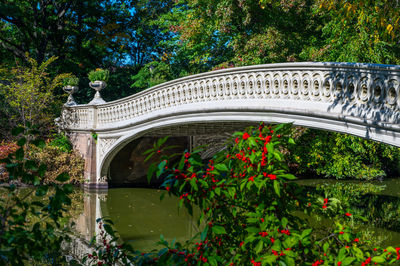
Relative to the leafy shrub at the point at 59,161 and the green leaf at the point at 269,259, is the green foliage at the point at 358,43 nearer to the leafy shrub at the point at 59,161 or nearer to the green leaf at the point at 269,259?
the leafy shrub at the point at 59,161

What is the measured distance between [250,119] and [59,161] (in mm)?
7227

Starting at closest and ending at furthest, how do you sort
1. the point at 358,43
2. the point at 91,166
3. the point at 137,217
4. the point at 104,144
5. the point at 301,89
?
1. the point at 301,89
2. the point at 137,217
3. the point at 358,43
4. the point at 104,144
5. the point at 91,166

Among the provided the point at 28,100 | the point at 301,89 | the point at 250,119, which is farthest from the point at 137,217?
the point at 28,100

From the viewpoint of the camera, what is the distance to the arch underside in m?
4.72

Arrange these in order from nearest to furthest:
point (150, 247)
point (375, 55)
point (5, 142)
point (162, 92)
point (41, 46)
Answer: point (150, 247) → point (162, 92) → point (375, 55) → point (5, 142) → point (41, 46)

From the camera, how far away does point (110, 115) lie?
11.3 metres

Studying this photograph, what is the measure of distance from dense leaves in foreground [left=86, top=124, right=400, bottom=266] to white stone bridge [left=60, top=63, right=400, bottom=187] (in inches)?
23.6

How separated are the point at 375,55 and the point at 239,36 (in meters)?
5.17

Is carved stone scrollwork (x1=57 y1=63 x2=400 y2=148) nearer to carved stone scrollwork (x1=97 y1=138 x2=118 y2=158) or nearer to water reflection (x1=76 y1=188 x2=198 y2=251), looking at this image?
carved stone scrollwork (x1=97 y1=138 x2=118 y2=158)

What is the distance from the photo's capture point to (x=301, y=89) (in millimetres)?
5867

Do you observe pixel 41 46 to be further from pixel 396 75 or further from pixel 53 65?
pixel 396 75

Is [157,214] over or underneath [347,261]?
underneath

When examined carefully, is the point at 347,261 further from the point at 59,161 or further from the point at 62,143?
the point at 62,143

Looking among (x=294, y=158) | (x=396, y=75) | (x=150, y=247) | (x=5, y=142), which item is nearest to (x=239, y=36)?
(x=294, y=158)
